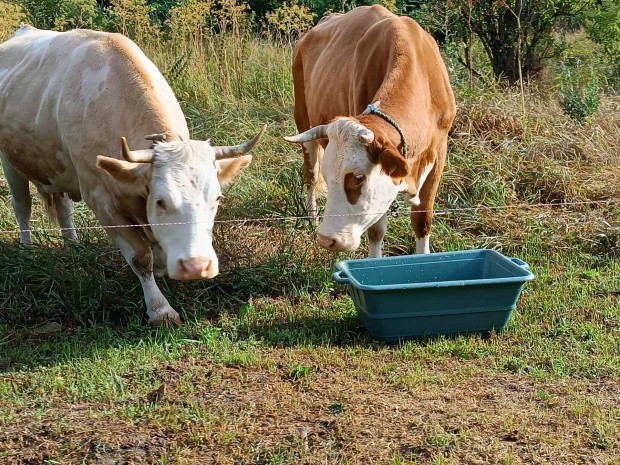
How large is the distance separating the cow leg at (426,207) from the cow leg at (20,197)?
9.81 ft

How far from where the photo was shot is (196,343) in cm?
463

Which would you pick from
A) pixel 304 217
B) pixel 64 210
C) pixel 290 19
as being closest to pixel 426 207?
pixel 304 217

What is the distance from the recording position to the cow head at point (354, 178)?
4.55 meters

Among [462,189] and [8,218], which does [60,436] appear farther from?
[462,189]

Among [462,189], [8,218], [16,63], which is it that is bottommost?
[8,218]

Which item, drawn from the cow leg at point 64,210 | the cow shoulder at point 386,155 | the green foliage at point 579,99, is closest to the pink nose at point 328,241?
the cow shoulder at point 386,155

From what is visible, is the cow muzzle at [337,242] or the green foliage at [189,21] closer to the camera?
the cow muzzle at [337,242]

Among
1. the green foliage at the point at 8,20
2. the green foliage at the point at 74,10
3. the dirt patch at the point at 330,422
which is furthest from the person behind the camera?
the green foliage at the point at 74,10

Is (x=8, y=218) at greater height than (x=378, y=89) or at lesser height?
lesser

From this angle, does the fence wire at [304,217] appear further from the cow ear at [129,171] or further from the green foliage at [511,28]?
the green foliage at [511,28]

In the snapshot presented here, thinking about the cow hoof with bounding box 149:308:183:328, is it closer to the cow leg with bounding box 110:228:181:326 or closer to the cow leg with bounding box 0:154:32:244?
the cow leg with bounding box 110:228:181:326

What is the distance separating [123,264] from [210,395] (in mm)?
1921

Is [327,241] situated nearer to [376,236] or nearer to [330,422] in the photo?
[376,236]

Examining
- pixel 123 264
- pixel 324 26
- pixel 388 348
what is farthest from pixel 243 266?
pixel 324 26
